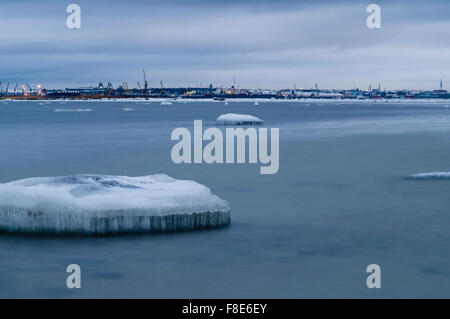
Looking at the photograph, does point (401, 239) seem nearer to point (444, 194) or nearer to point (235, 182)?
point (444, 194)

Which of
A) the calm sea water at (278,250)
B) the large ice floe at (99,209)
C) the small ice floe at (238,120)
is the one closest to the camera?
the calm sea water at (278,250)

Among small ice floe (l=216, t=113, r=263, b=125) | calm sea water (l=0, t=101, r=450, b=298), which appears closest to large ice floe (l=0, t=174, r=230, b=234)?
calm sea water (l=0, t=101, r=450, b=298)

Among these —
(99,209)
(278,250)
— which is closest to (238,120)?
(99,209)

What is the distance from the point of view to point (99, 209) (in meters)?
9.42

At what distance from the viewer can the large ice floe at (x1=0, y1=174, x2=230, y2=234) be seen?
31.0 ft

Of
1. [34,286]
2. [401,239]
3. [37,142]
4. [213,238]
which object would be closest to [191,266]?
[213,238]

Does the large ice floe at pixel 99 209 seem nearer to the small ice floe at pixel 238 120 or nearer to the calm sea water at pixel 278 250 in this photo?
the calm sea water at pixel 278 250

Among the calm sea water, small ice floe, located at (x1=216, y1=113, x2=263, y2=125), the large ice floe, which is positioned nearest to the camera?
the calm sea water

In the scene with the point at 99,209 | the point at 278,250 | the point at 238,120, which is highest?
the point at 238,120

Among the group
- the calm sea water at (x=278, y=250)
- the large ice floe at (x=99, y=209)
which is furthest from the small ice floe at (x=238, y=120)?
the large ice floe at (x=99, y=209)

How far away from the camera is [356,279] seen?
26.1ft

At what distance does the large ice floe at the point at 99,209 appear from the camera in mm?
9453

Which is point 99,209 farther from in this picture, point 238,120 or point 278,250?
point 238,120

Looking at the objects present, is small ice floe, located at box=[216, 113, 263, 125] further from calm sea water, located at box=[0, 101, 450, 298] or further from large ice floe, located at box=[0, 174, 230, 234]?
large ice floe, located at box=[0, 174, 230, 234]
